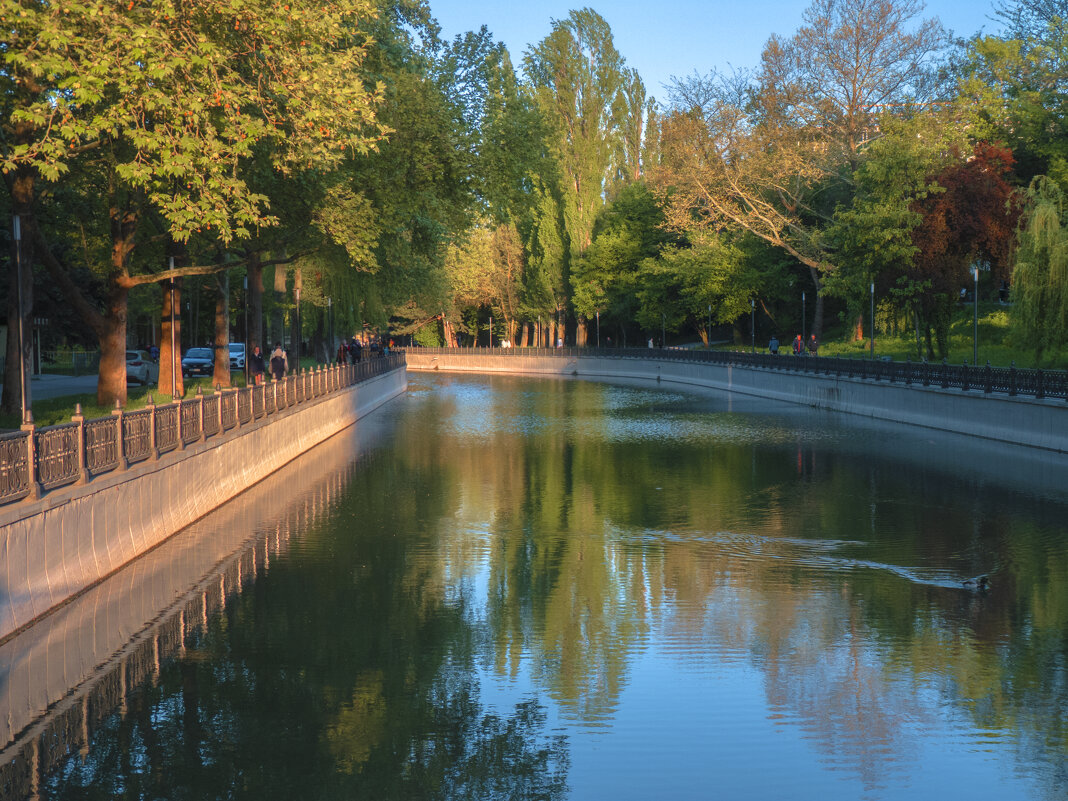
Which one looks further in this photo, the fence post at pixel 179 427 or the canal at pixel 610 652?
the fence post at pixel 179 427

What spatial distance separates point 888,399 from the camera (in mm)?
39000

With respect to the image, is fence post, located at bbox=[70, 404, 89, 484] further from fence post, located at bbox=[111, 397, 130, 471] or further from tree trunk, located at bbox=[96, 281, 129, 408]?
tree trunk, located at bbox=[96, 281, 129, 408]

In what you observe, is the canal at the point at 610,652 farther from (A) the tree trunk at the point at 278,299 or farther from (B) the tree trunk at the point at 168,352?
(A) the tree trunk at the point at 278,299

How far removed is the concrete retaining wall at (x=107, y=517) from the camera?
10805 millimetres

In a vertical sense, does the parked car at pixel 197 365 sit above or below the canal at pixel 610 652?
above

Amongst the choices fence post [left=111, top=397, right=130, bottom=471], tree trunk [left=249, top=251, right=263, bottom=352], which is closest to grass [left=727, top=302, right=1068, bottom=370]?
tree trunk [left=249, top=251, right=263, bottom=352]

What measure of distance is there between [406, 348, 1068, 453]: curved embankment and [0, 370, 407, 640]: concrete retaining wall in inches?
653

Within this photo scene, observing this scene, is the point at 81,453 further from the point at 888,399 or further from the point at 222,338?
the point at 888,399

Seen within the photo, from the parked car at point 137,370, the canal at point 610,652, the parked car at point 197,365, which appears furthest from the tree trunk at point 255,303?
the canal at point 610,652

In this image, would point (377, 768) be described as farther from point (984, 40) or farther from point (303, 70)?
Answer: point (984, 40)

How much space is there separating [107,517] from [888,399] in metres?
29.8

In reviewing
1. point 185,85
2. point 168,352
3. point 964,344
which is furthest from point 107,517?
point 964,344

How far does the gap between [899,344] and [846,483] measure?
4540 centimetres

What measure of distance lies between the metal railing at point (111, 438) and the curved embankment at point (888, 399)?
16.5 metres
